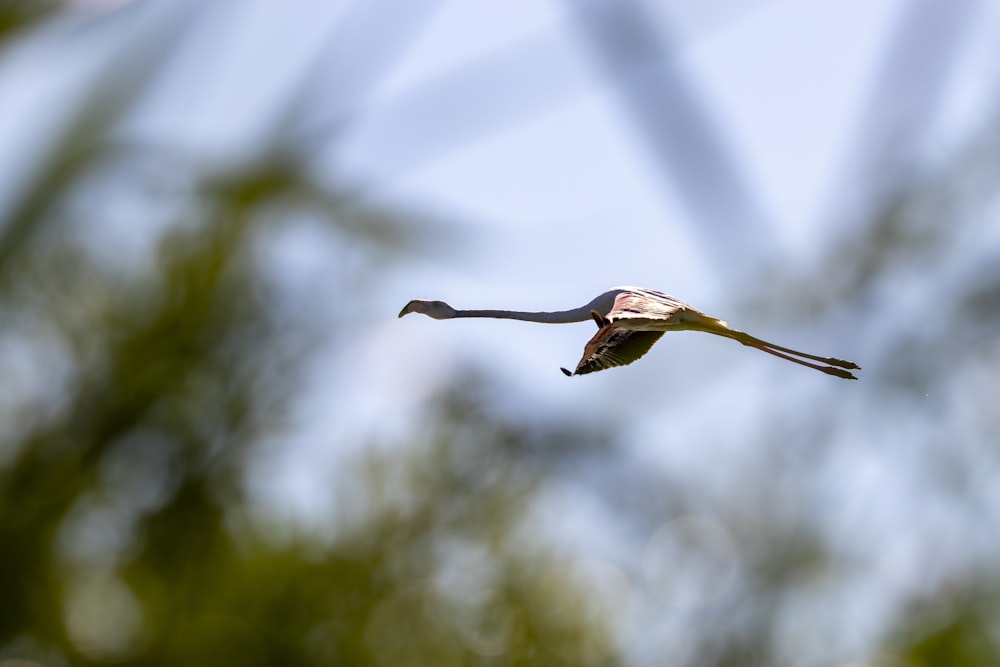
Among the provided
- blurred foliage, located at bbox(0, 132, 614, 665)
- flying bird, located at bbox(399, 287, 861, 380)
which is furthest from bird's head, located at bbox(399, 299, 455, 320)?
blurred foliage, located at bbox(0, 132, 614, 665)

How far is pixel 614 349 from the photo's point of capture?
26cm

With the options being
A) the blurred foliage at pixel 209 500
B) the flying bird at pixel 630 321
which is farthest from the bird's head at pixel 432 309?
the blurred foliage at pixel 209 500

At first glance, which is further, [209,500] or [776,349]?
[209,500]

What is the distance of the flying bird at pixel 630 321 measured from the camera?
0.74 feet

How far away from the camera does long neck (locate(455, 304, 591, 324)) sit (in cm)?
22

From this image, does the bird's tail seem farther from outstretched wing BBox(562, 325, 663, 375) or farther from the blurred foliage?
the blurred foliage

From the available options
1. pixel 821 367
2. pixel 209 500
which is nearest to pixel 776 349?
pixel 821 367

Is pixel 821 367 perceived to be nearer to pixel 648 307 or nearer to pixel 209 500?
pixel 648 307

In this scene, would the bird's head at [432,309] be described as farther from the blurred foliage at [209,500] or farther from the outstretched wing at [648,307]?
the blurred foliage at [209,500]

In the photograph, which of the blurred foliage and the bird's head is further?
the blurred foliage

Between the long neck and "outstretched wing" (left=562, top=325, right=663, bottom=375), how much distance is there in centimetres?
2

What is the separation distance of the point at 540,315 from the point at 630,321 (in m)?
0.02

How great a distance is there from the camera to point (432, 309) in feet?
0.80

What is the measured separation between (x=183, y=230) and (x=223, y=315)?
41 centimetres
